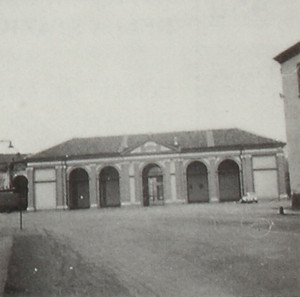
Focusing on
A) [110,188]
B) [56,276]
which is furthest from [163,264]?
[110,188]

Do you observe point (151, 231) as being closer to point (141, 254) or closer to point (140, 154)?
point (141, 254)

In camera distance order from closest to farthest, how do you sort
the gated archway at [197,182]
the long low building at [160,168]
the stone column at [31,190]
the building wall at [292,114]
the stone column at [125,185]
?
the building wall at [292,114] < the long low building at [160,168] < the stone column at [125,185] < the stone column at [31,190] < the gated archway at [197,182]

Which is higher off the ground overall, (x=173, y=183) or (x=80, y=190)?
(x=173, y=183)

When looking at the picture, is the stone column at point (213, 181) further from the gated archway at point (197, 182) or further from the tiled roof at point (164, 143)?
the gated archway at point (197, 182)

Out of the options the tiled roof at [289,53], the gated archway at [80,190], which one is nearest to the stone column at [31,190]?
the gated archway at [80,190]

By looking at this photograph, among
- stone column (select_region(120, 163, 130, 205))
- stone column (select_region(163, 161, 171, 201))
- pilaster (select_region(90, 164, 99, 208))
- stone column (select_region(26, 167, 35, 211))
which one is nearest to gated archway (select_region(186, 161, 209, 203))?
stone column (select_region(163, 161, 171, 201))

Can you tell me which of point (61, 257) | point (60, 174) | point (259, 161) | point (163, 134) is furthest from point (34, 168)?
point (61, 257)

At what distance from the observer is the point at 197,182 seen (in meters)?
40.5

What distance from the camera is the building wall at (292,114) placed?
19188 millimetres

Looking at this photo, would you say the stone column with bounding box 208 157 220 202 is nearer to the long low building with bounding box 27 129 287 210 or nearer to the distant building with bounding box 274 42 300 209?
the long low building with bounding box 27 129 287 210

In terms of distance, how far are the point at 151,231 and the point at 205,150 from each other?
24.4 meters

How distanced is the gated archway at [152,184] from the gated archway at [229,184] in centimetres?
549

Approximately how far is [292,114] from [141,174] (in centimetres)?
1997

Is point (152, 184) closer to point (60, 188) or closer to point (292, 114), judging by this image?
point (60, 188)
